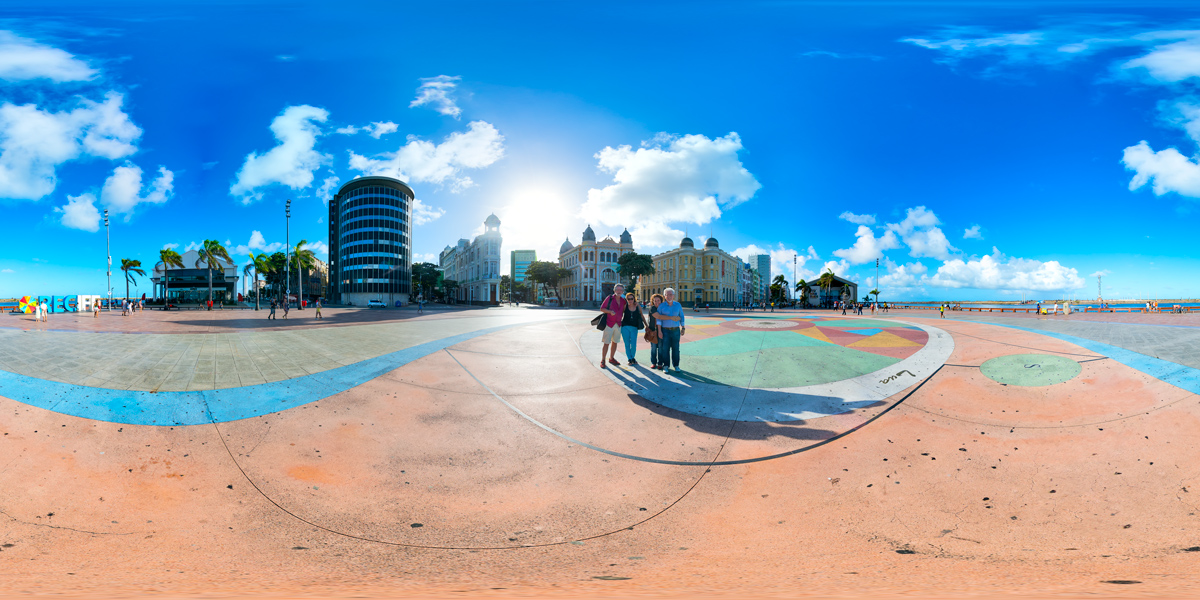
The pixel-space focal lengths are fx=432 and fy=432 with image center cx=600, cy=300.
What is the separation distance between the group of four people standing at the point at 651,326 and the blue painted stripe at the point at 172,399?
4271 millimetres

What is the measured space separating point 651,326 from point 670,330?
0.39 meters

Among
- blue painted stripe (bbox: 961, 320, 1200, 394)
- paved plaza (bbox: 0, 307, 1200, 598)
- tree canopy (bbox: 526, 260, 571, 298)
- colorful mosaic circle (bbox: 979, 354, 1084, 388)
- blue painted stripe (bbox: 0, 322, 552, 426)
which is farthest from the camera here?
tree canopy (bbox: 526, 260, 571, 298)

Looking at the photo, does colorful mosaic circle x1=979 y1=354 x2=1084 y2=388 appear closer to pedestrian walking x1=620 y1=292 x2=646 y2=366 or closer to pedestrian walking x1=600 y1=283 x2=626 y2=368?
pedestrian walking x1=620 y1=292 x2=646 y2=366

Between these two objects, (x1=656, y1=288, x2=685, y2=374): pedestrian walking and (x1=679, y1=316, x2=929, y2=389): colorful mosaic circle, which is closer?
(x1=679, y1=316, x2=929, y2=389): colorful mosaic circle

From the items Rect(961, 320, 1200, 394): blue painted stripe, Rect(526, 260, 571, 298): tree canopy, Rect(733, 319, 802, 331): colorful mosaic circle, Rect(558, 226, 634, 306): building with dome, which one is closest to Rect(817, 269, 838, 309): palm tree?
Rect(558, 226, 634, 306): building with dome

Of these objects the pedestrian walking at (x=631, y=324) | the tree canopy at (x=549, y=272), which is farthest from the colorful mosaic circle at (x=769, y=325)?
the tree canopy at (x=549, y=272)

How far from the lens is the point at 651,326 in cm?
832

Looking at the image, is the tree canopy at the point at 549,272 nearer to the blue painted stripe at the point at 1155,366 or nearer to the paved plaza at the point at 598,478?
the paved plaza at the point at 598,478

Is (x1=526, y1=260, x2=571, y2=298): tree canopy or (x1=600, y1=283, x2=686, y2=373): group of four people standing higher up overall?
(x1=526, y1=260, x2=571, y2=298): tree canopy

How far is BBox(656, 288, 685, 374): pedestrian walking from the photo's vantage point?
8.05 metres

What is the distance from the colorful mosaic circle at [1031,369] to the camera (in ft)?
21.6

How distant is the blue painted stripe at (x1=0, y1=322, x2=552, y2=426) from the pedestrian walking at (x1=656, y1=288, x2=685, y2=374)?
16.6 ft

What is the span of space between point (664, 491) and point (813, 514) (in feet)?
4.00

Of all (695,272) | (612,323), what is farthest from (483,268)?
(612,323)
